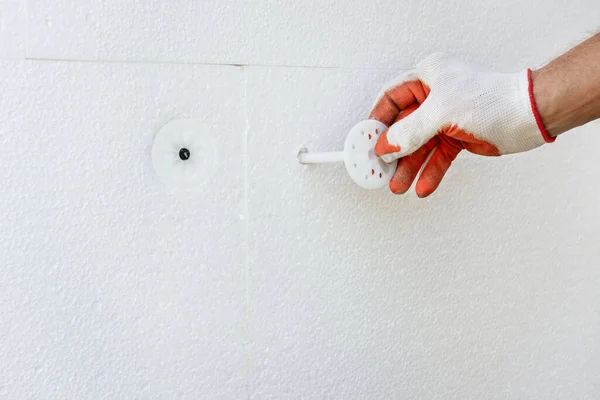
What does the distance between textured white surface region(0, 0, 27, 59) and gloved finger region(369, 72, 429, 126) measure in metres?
0.56

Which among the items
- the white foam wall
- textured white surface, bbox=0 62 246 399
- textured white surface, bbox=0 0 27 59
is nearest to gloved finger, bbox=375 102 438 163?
the white foam wall

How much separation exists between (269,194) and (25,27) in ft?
1.49

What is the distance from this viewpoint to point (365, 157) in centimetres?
106

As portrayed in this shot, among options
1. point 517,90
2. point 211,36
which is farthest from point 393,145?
point 211,36

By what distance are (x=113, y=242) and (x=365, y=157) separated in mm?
425

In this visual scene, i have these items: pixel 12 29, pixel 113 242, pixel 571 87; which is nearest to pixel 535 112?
pixel 571 87

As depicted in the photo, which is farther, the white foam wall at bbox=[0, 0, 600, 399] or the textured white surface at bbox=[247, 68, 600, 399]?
the textured white surface at bbox=[247, 68, 600, 399]

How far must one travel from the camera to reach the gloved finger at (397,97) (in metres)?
1.09

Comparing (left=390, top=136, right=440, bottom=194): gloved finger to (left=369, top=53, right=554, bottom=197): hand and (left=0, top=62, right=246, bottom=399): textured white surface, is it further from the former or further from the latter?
(left=0, top=62, right=246, bottom=399): textured white surface

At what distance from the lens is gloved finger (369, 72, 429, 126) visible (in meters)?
1.09

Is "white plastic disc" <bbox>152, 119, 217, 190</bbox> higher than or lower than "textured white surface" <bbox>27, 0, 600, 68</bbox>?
lower

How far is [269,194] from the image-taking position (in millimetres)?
1096

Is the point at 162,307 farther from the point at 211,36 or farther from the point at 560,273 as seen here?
the point at 560,273

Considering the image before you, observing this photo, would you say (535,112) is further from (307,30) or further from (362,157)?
(307,30)
